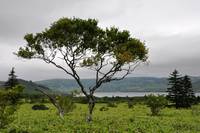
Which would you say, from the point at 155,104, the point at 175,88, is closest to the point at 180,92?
the point at 175,88

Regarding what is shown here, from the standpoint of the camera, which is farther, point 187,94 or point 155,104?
A: point 187,94

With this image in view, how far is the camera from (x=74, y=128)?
101 ft

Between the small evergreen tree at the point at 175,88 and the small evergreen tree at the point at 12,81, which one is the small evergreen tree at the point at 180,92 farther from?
the small evergreen tree at the point at 12,81

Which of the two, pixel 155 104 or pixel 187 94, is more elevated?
pixel 187 94

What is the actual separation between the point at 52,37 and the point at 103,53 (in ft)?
19.1

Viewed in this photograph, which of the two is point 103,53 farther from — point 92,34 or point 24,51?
point 24,51

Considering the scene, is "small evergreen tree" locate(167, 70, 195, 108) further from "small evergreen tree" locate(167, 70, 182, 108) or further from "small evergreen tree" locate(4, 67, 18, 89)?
"small evergreen tree" locate(4, 67, 18, 89)

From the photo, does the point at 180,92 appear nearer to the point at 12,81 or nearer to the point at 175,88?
the point at 175,88

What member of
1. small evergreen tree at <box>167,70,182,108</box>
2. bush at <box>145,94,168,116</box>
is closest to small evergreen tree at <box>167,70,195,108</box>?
small evergreen tree at <box>167,70,182,108</box>

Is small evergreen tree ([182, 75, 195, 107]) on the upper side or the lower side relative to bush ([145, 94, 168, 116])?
upper

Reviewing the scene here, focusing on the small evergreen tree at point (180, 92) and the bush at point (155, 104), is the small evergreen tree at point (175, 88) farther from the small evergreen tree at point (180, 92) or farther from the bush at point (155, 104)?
the bush at point (155, 104)

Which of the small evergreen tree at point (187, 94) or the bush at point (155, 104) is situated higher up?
the small evergreen tree at point (187, 94)

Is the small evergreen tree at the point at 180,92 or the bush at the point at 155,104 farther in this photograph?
the small evergreen tree at the point at 180,92

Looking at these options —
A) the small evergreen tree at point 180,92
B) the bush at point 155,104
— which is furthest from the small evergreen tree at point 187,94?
the bush at point 155,104
